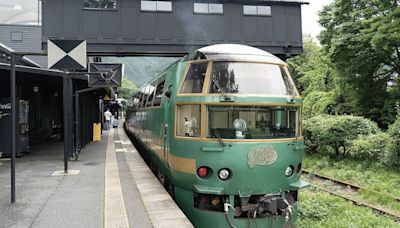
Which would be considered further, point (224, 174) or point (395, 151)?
point (395, 151)

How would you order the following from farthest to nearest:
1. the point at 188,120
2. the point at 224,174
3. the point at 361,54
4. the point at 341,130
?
the point at 361,54 < the point at 341,130 < the point at 188,120 < the point at 224,174

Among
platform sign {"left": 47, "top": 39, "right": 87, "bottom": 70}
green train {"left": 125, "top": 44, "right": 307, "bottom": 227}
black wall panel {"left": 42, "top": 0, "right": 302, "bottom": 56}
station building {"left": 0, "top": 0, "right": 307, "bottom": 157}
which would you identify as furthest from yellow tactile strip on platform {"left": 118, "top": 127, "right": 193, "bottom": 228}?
black wall panel {"left": 42, "top": 0, "right": 302, "bottom": 56}

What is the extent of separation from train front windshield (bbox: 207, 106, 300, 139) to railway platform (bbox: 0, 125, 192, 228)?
1.32m

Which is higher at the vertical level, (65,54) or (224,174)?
(65,54)

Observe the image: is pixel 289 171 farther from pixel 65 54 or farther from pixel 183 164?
pixel 65 54

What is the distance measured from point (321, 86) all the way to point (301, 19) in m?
15.5

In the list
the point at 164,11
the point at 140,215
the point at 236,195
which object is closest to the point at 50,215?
the point at 140,215

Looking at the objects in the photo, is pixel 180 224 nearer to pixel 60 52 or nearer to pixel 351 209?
pixel 60 52

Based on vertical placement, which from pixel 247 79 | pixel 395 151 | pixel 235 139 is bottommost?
pixel 395 151

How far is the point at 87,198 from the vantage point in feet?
20.0

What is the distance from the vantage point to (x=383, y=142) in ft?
42.7

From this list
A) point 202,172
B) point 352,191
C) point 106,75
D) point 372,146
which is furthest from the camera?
point 372,146

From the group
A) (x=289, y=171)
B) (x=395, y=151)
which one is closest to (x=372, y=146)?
(x=395, y=151)

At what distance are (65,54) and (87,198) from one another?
273cm
